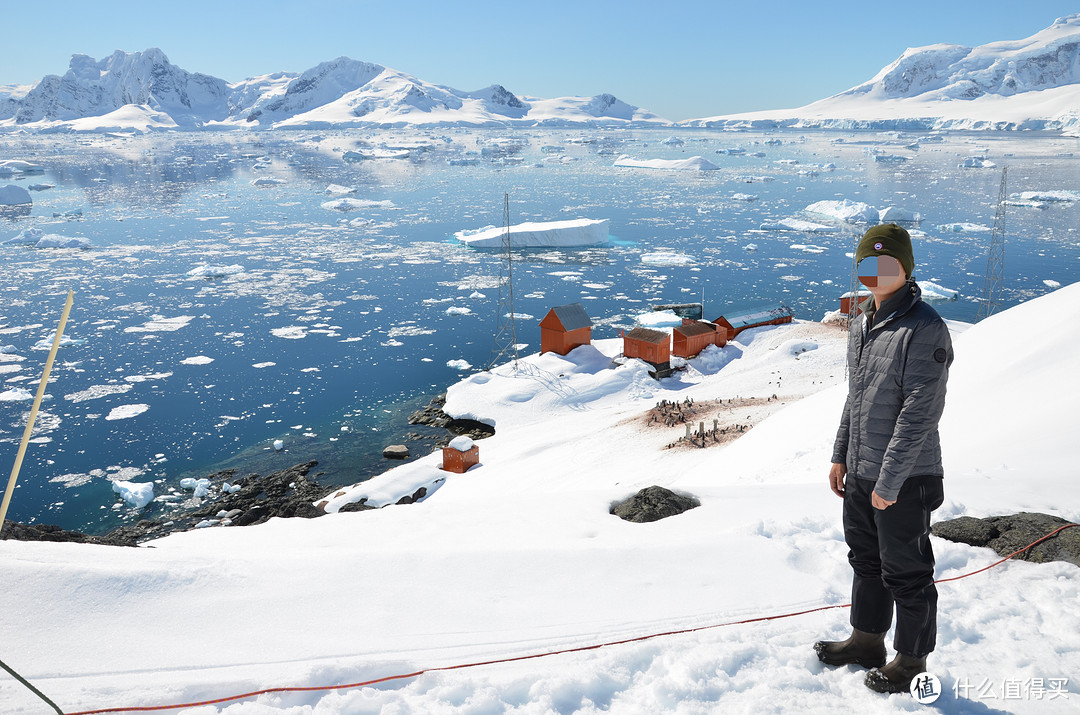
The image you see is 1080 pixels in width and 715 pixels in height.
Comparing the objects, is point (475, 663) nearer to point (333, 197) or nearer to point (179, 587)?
point (179, 587)

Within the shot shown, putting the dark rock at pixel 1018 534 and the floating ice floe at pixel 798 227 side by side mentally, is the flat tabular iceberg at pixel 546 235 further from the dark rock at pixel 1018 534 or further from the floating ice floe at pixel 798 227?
the dark rock at pixel 1018 534

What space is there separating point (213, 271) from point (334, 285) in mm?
7838

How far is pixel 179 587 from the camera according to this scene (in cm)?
447

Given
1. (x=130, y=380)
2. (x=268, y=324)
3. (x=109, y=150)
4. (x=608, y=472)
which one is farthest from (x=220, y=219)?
(x=109, y=150)

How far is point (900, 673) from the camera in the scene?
10.9 ft

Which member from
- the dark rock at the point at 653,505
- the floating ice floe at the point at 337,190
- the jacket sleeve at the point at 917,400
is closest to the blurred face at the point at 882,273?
the jacket sleeve at the point at 917,400

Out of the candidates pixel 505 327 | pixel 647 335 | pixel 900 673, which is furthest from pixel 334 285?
pixel 900 673

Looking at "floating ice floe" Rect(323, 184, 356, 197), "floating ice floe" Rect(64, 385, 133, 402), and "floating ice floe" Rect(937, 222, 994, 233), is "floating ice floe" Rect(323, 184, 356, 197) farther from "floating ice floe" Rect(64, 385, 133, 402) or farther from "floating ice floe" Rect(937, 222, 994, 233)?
"floating ice floe" Rect(937, 222, 994, 233)

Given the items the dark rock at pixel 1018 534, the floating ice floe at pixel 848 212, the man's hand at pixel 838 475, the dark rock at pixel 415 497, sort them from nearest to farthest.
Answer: the man's hand at pixel 838 475 → the dark rock at pixel 1018 534 → the dark rock at pixel 415 497 → the floating ice floe at pixel 848 212

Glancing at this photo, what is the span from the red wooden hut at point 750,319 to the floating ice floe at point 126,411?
23.1m

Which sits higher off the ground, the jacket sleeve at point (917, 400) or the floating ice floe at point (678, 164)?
the floating ice floe at point (678, 164)

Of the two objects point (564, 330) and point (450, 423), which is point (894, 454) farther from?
point (564, 330)

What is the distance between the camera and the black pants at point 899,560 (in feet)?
10.4

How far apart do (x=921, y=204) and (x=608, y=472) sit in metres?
62.2
